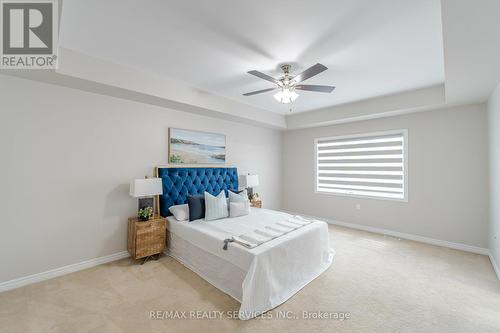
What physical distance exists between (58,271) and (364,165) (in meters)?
5.69

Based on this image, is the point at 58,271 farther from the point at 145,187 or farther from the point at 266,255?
the point at 266,255

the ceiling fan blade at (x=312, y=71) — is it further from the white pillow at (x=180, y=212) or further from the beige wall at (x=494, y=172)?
the white pillow at (x=180, y=212)

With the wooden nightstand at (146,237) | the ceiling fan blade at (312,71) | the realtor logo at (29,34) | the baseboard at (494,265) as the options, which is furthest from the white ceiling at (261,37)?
the baseboard at (494,265)

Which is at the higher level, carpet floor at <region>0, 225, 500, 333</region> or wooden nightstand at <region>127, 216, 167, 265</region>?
wooden nightstand at <region>127, 216, 167, 265</region>

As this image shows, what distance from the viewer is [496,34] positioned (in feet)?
5.69

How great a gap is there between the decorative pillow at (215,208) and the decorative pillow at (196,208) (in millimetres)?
96

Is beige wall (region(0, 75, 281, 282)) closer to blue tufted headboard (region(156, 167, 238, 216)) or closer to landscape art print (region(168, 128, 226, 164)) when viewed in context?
landscape art print (region(168, 128, 226, 164))

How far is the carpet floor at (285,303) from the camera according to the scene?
197cm

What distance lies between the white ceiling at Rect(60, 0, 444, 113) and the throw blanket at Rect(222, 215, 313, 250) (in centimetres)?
220

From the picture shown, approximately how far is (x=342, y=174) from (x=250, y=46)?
12.9 ft

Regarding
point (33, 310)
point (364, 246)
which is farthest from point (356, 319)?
point (33, 310)

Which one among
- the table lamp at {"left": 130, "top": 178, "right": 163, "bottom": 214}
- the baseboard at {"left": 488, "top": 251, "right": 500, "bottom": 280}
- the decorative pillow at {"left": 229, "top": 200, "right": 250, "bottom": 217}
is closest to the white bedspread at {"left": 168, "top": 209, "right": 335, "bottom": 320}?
the decorative pillow at {"left": 229, "top": 200, "right": 250, "bottom": 217}

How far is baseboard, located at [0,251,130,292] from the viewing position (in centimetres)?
250

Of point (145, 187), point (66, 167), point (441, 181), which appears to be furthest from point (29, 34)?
point (441, 181)
